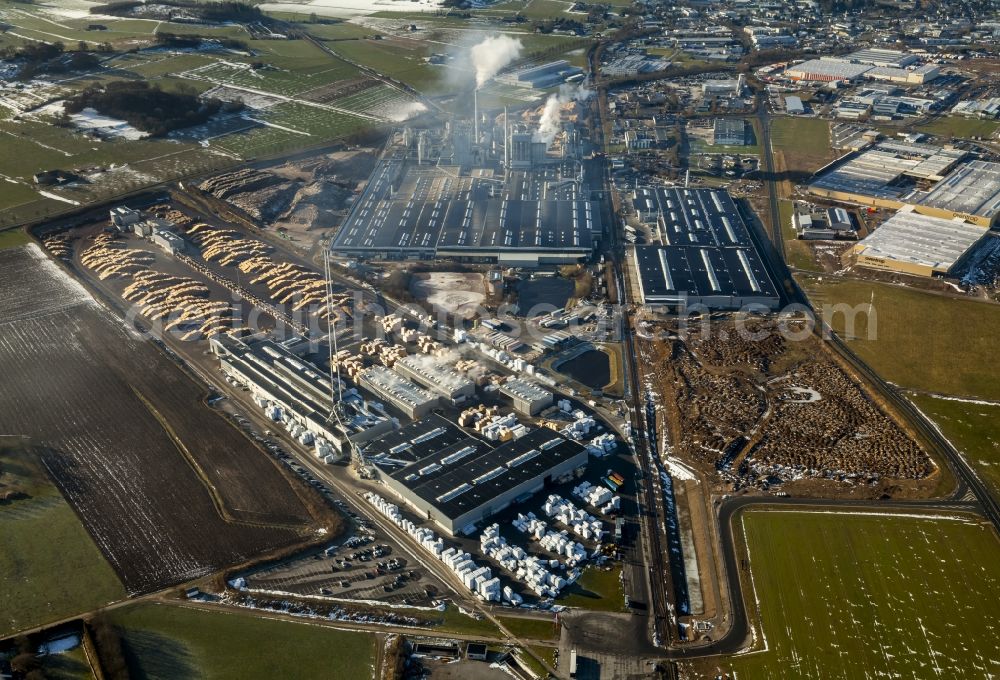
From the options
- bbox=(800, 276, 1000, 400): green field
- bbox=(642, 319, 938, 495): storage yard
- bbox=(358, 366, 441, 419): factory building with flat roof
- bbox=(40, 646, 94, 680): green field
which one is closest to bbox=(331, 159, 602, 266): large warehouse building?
bbox=(642, 319, 938, 495): storage yard

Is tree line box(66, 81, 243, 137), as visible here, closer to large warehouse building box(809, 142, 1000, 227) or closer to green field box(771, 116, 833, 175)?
green field box(771, 116, 833, 175)

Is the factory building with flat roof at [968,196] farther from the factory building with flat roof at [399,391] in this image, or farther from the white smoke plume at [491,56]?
the white smoke plume at [491,56]

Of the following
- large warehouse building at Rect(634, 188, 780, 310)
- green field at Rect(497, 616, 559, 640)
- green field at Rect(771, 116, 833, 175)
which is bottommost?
green field at Rect(497, 616, 559, 640)

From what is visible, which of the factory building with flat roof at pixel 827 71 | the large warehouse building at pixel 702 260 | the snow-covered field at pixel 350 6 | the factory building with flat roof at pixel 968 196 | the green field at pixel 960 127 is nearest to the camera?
the large warehouse building at pixel 702 260

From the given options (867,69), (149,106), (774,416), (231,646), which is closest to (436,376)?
(774,416)

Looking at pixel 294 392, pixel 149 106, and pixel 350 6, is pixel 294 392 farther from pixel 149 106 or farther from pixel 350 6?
pixel 350 6

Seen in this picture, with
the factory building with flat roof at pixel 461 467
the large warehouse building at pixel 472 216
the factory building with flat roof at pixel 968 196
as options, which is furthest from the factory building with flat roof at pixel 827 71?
the factory building with flat roof at pixel 461 467

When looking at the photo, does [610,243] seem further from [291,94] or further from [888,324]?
[291,94]

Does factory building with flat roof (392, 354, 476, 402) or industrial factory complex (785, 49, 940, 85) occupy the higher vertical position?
industrial factory complex (785, 49, 940, 85)
